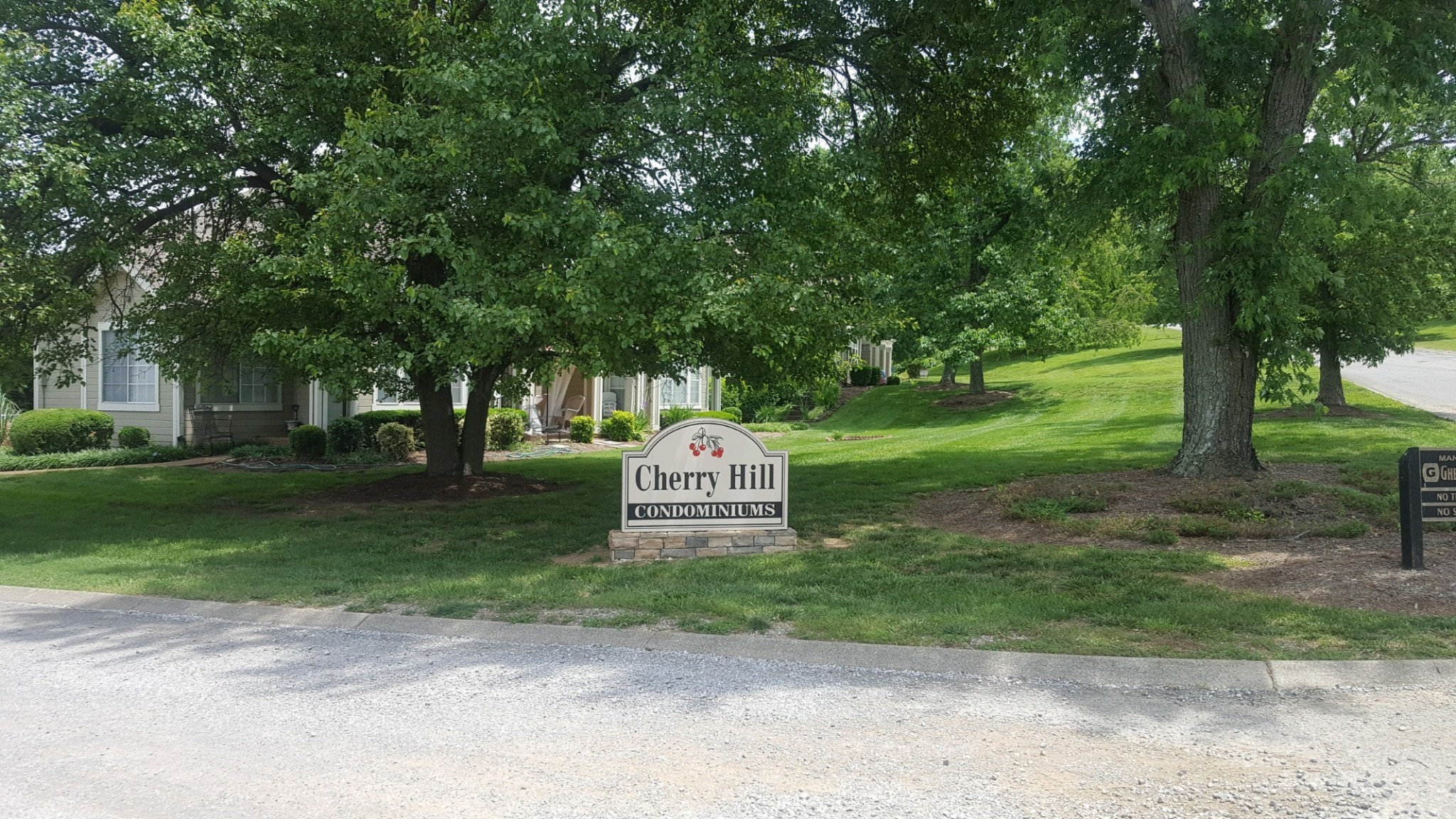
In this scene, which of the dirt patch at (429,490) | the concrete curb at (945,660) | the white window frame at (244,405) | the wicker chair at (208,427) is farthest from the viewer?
the white window frame at (244,405)

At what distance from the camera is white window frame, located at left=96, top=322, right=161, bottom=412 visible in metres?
20.8

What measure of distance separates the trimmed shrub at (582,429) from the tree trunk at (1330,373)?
614 inches

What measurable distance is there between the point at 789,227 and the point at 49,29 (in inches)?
340

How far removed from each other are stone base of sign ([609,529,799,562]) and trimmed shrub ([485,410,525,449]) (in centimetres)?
1252

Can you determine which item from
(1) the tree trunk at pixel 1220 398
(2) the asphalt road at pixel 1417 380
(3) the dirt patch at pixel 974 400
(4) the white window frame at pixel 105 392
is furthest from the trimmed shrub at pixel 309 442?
(2) the asphalt road at pixel 1417 380

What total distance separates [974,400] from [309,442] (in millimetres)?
19986

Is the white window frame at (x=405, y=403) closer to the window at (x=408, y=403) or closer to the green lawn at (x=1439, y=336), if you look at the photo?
the window at (x=408, y=403)

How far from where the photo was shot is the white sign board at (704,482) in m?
9.27

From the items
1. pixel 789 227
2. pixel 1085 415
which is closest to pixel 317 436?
pixel 789 227

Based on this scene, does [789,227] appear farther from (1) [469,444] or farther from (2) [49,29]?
(2) [49,29]

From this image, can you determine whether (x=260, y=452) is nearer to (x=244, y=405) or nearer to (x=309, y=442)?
(x=309, y=442)

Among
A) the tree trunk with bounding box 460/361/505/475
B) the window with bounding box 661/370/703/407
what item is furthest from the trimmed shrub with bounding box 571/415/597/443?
the tree trunk with bounding box 460/361/505/475

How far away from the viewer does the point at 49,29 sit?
11250 mm

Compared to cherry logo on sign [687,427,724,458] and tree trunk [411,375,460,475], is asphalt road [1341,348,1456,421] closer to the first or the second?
cherry logo on sign [687,427,724,458]
